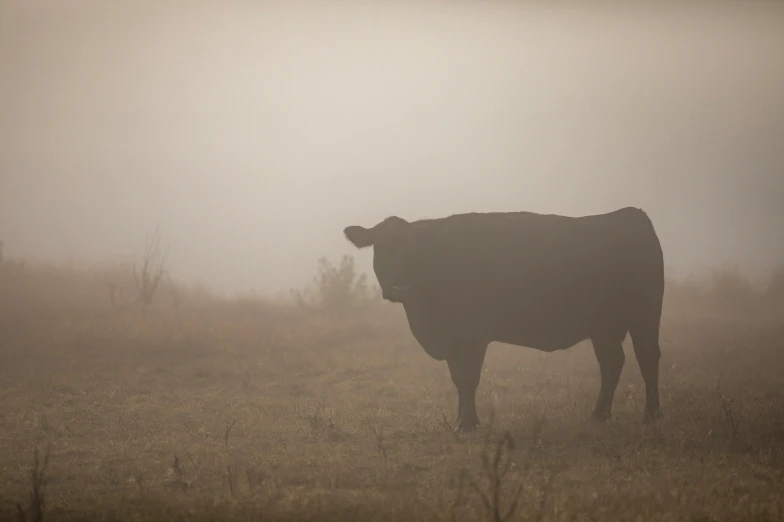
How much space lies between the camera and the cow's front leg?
7277 mm

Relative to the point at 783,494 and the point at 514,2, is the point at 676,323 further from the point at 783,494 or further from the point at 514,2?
the point at 783,494

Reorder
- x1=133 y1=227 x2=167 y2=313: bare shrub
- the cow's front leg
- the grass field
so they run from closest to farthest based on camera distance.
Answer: the grass field → the cow's front leg → x1=133 y1=227 x2=167 y2=313: bare shrub

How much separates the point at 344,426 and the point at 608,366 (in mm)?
2898

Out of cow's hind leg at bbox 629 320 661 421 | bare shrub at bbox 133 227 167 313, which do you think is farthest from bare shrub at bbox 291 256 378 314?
cow's hind leg at bbox 629 320 661 421

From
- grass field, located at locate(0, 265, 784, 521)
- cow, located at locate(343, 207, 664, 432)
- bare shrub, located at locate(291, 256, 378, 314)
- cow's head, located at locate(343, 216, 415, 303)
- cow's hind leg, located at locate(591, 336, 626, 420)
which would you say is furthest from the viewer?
bare shrub, located at locate(291, 256, 378, 314)

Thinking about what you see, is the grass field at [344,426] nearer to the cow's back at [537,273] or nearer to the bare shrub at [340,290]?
the cow's back at [537,273]

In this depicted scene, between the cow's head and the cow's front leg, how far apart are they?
0.82m

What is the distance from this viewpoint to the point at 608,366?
7.91m

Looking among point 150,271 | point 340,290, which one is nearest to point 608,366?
point 340,290

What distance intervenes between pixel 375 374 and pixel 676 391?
162 inches

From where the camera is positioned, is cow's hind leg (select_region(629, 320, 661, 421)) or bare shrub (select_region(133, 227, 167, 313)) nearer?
cow's hind leg (select_region(629, 320, 661, 421))

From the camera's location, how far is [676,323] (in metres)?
15.3

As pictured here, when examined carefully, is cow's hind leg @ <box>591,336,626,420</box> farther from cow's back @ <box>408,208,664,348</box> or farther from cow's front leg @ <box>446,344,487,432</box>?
cow's front leg @ <box>446,344,487,432</box>

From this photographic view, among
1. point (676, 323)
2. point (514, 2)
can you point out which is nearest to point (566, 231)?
point (676, 323)
